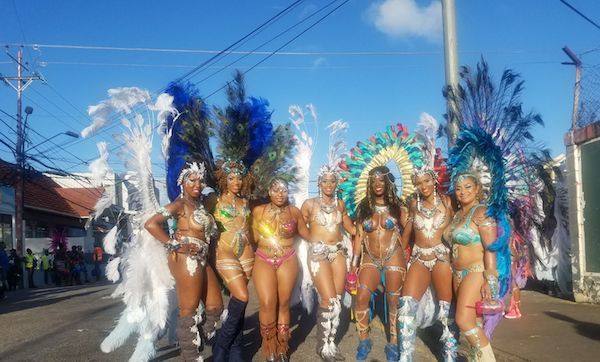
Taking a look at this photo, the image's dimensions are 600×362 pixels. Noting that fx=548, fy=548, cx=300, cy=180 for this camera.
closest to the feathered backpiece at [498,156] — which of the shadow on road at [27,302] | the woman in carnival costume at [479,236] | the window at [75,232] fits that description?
the woman in carnival costume at [479,236]

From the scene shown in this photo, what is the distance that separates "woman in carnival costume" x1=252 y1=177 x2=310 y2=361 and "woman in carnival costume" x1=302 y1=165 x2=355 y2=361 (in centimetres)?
27

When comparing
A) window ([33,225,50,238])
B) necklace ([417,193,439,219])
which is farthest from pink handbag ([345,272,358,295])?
window ([33,225,50,238])

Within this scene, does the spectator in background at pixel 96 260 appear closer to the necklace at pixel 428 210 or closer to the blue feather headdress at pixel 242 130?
the blue feather headdress at pixel 242 130

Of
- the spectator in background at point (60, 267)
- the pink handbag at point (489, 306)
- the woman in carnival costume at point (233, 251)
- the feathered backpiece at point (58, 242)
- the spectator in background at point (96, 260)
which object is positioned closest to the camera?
the pink handbag at point (489, 306)

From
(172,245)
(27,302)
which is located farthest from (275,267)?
(27,302)

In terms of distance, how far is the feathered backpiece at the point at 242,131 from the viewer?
570cm

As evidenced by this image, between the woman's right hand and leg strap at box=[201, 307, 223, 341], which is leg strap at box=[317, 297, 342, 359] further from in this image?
the woman's right hand

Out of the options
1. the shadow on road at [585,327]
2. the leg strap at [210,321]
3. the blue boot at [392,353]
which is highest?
the leg strap at [210,321]

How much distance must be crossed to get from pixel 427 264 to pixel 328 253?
1032 millimetres

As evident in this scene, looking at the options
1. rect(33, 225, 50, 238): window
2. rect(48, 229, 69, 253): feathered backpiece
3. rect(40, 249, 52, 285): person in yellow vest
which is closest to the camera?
rect(40, 249, 52, 285): person in yellow vest

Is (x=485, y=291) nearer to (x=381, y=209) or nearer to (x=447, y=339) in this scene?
(x=447, y=339)

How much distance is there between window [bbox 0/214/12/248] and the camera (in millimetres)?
22359

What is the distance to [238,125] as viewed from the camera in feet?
18.9

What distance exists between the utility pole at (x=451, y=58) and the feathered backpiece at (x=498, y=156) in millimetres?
66
